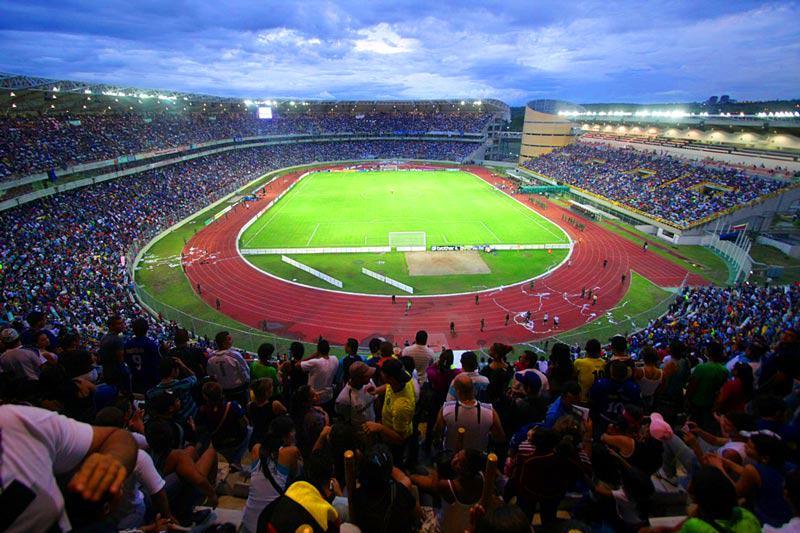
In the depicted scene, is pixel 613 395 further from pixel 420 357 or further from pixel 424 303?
pixel 424 303

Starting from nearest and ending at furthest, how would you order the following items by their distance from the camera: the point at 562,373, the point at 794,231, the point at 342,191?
the point at 562,373 < the point at 794,231 < the point at 342,191

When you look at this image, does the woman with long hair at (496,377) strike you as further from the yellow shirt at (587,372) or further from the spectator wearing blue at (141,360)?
the spectator wearing blue at (141,360)

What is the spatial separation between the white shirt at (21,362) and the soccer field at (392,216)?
30.7 m

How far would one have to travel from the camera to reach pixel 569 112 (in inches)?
3718

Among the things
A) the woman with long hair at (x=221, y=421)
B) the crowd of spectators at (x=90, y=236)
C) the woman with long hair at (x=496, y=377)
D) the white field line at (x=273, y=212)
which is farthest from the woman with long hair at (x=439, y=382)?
the white field line at (x=273, y=212)

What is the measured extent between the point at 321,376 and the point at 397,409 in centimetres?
211

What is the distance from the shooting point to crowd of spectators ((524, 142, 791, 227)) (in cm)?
3927

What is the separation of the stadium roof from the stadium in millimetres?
616

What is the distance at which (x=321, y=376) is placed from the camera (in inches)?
263

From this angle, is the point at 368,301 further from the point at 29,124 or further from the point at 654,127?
the point at 654,127

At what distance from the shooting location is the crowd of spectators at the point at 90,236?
65.6 feet

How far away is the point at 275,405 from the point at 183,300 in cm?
2437

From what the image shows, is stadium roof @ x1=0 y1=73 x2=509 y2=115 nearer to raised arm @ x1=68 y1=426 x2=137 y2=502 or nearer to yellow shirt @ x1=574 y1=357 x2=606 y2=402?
raised arm @ x1=68 y1=426 x2=137 y2=502

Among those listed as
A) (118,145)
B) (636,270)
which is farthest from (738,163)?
(118,145)
